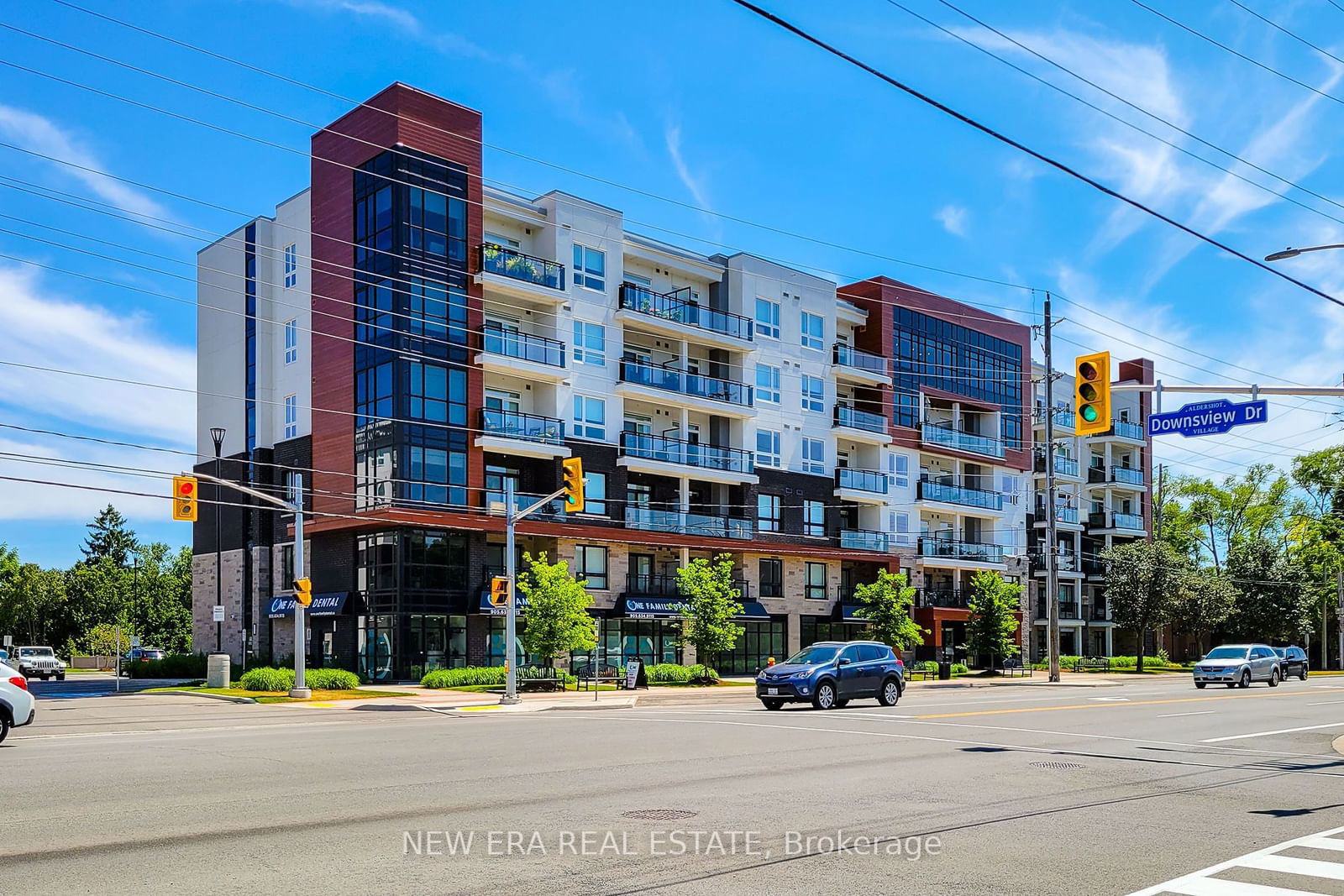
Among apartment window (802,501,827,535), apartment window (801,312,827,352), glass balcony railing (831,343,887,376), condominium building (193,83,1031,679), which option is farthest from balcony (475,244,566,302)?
apartment window (802,501,827,535)

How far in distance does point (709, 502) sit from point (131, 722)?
110ft

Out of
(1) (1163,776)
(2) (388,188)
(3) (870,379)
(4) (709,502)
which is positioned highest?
(2) (388,188)

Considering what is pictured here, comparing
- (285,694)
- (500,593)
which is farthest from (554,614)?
(285,694)

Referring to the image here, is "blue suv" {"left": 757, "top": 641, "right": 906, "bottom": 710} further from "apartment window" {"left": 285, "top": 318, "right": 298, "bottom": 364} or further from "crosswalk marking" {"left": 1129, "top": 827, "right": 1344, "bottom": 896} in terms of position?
"apartment window" {"left": 285, "top": 318, "right": 298, "bottom": 364}

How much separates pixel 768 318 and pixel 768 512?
1000cm

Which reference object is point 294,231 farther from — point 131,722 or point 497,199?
point 131,722

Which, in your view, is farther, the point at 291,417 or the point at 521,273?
the point at 291,417

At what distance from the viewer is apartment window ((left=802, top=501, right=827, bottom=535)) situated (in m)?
61.2

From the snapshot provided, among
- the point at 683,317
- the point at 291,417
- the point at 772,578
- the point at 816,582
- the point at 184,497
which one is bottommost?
the point at 816,582

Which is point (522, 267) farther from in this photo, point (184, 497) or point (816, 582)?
point (816, 582)

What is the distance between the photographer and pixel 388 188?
153 feet

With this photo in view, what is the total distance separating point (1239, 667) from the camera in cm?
4394

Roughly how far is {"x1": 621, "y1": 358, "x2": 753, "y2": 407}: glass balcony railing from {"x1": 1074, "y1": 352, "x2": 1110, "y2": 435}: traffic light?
3474 cm

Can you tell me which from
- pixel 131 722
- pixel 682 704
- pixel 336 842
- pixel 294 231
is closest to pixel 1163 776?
pixel 336 842
